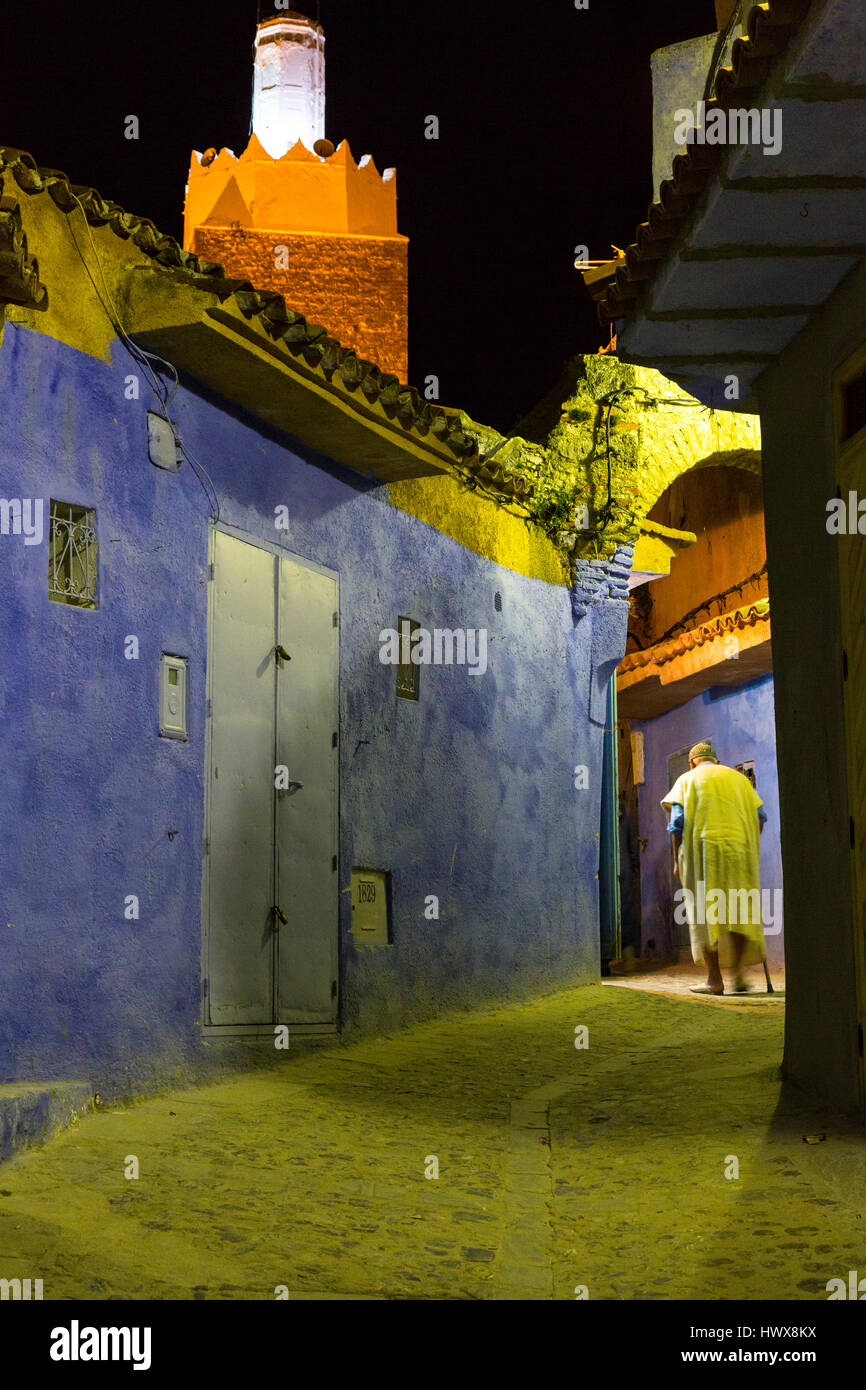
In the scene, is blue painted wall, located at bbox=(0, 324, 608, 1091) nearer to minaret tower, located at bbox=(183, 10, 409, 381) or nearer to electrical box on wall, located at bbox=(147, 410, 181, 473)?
electrical box on wall, located at bbox=(147, 410, 181, 473)

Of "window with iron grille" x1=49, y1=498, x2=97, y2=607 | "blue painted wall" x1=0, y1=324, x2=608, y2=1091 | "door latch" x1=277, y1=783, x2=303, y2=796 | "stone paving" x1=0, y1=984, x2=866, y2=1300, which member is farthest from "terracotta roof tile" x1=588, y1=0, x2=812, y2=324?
"stone paving" x1=0, y1=984, x2=866, y2=1300

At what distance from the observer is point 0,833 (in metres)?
6.46

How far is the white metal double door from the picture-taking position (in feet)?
26.6

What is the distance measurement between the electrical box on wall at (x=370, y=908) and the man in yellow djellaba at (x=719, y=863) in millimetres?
2992

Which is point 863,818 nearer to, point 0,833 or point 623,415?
point 0,833

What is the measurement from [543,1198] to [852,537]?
10.3 feet

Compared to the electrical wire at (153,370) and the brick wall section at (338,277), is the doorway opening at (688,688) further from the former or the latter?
the electrical wire at (153,370)

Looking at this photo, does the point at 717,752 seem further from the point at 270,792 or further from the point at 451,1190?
the point at 451,1190

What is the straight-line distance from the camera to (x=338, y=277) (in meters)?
20.4

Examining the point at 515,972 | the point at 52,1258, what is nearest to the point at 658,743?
the point at 515,972

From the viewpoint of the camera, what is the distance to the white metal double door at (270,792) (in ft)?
26.6

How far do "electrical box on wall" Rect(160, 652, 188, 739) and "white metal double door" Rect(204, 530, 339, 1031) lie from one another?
0.26 metres

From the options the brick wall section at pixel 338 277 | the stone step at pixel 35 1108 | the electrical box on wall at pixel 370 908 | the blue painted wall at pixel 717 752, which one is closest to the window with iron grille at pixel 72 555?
the stone step at pixel 35 1108

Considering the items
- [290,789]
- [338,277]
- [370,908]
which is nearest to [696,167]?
[290,789]
